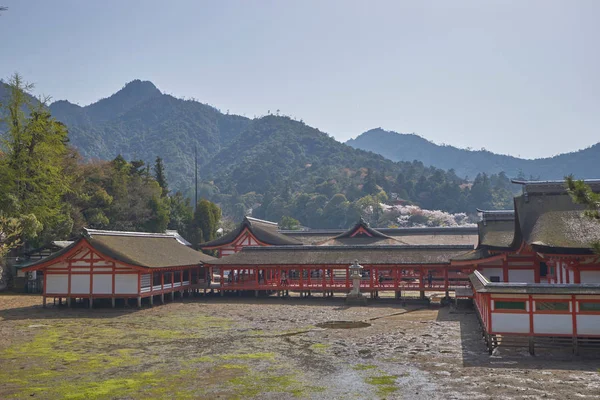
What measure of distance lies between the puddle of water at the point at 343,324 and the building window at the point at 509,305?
8738 millimetres

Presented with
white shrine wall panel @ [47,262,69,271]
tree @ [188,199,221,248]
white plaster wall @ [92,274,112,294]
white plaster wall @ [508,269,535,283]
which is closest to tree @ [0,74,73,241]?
white shrine wall panel @ [47,262,69,271]

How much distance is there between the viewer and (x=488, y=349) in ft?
67.6

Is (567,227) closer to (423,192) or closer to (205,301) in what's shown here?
(205,301)

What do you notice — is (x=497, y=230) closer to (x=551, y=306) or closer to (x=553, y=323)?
(x=551, y=306)

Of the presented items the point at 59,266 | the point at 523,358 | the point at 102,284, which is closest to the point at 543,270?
the point at 523,358

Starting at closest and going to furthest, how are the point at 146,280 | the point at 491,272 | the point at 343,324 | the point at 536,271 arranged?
the point at 343,324 → the point at 536,271 → the point at 491,272 → the point at 146,280

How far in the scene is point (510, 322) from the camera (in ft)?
65.6

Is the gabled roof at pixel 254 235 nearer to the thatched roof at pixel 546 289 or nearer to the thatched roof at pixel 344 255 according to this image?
the thatched roof at pixel 344 255

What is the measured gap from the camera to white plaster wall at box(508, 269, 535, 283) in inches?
1227

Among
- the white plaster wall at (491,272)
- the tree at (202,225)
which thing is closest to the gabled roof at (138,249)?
the white plaster wall at (491,272)

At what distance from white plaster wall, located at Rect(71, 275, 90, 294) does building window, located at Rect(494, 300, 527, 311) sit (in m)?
25.5

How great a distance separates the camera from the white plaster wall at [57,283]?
118 ft

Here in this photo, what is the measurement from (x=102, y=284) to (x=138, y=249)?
11.9ft

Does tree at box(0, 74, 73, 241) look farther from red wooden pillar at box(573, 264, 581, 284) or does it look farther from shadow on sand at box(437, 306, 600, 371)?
red wooden pillar at box(573, 264, 581, 284)
